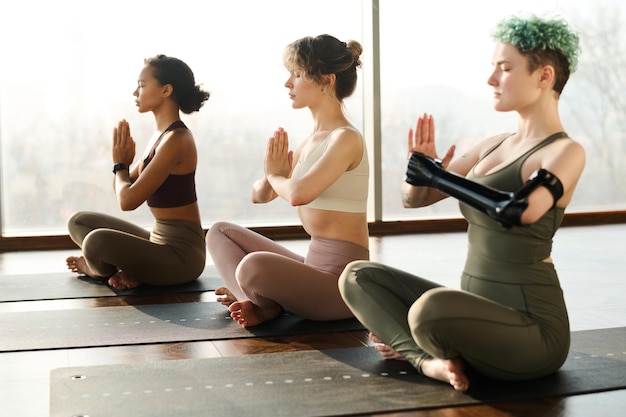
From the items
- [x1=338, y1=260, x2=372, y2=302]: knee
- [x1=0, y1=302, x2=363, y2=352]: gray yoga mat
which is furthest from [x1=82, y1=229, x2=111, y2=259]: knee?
[x1=338, y1=260, x2=372, y2=302]: knee

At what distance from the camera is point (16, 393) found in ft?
7.84

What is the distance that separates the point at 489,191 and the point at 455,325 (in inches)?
13.3

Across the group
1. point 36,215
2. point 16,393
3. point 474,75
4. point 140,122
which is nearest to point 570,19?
point 474,75

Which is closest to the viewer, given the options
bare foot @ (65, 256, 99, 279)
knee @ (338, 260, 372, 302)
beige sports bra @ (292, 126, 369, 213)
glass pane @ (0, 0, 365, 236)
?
knee @ (338, 260, 372, 302)

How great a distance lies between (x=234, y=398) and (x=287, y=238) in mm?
3658

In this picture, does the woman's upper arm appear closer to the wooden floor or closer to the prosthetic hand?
the prosthetic hand

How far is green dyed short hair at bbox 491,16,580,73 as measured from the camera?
2326 mm

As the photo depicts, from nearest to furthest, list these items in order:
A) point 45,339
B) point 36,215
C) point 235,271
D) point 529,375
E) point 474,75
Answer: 1. point 529,375
2. point 45,339
3. point 235,271
4. point 36,215
5. point 474,75

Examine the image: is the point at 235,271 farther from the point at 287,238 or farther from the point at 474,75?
the point at 474,75

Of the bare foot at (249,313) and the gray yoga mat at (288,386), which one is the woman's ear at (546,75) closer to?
the gray yoga mat at (288,386)

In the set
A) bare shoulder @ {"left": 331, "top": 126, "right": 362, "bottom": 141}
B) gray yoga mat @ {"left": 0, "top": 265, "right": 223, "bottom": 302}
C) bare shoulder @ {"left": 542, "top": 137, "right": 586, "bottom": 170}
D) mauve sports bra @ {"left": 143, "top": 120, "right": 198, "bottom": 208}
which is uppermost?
bare shoulder @ {"left": 331, "top": 126, "right": 362, "bottom": 141}

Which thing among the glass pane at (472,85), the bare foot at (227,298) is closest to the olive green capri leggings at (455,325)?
the bare foot at (227,298)

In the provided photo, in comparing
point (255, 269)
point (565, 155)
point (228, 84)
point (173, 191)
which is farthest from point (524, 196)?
point (228, 84)

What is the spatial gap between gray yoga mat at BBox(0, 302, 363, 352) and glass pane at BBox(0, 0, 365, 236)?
102 inches
